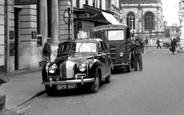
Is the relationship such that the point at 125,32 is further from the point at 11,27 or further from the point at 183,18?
the point at 183,18

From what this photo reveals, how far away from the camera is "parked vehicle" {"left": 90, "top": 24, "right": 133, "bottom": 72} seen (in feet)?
52.8

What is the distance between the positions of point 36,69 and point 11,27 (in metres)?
3.28

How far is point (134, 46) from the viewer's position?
17266mm

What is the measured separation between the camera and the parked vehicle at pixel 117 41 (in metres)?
16.1

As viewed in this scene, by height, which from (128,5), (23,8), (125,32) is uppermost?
(128,5)

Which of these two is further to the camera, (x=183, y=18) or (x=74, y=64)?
(x=183, y=18)

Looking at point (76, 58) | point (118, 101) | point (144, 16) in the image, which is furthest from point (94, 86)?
point (144, 16)

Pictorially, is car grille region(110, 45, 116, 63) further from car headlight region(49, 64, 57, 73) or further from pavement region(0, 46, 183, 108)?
car headlight region(49, 64, 57, 73)

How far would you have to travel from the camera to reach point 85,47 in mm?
11094

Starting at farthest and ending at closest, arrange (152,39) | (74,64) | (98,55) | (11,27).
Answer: (152,39), (11,27), (98,55), (74,64)

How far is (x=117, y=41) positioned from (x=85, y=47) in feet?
17.7

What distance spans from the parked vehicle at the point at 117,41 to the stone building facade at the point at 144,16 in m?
67.3

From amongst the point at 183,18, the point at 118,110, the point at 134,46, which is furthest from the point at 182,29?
the point at 118,110

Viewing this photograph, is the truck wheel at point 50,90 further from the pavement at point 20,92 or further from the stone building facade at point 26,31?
the stone building facade at point 26,31
